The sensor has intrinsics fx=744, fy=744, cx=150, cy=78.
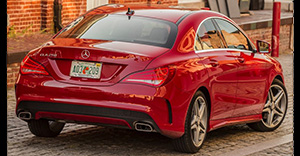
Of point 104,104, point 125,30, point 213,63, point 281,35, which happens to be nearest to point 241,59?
point 213,63

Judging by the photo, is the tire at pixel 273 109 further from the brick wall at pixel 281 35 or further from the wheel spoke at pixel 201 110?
the brick wall at pixel 281 35

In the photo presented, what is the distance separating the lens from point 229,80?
27.6 ft

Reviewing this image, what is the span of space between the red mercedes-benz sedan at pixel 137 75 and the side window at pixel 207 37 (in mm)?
11

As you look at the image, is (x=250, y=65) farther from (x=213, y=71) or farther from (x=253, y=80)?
(x=213, y=71)

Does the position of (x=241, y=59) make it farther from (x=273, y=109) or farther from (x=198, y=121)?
(x=198, y=121)

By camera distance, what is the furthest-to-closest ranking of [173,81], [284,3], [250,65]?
1. [284,3]
2. [250,65]
3. [173,81]

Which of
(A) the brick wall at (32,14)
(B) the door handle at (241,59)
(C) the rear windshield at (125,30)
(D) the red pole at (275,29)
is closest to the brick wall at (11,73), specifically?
(A) the brick wall at (32,14)

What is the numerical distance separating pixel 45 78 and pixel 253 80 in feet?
9.38

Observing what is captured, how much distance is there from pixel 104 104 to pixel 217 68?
1577 millimetres

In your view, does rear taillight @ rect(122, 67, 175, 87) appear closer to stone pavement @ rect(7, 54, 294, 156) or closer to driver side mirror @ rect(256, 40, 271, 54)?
stone pavement @ rect(7, 54, 294, 156)

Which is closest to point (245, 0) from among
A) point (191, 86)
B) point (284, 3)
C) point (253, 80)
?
point (284, 3)

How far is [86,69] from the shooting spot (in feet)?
23.7

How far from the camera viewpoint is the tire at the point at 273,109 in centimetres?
959

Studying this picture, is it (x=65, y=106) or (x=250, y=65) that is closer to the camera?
(x=65, y=106)
